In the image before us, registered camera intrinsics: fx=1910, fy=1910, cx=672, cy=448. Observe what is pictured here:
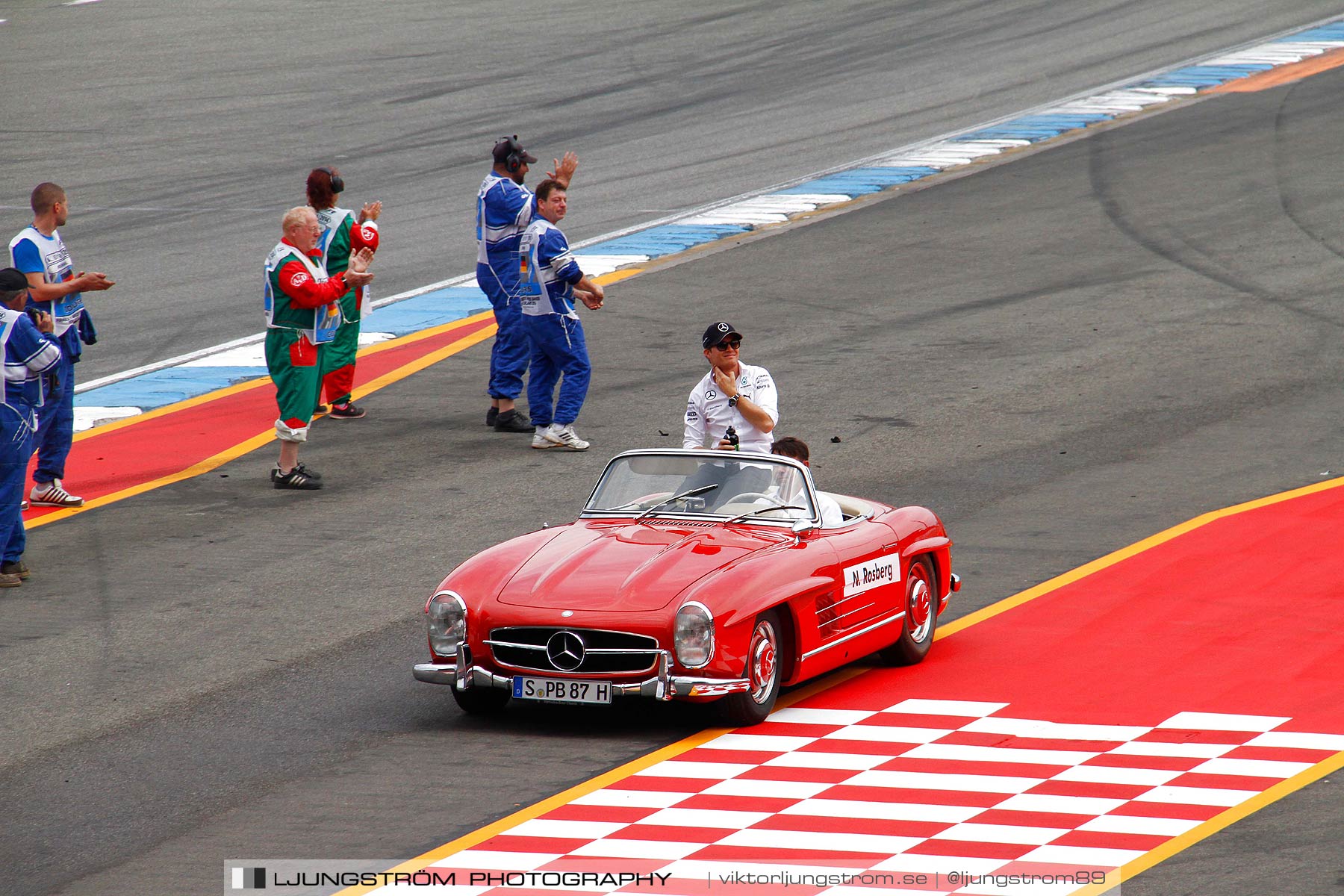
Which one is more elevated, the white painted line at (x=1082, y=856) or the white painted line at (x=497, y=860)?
the white painted line at (x=497, y=860)

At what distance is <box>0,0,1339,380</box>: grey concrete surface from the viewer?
23.3 metres

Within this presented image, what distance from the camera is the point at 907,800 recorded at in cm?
834

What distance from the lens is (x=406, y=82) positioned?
32.4 meters

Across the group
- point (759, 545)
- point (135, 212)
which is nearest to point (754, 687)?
point (759, 545)

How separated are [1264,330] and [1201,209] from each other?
486 centimetres

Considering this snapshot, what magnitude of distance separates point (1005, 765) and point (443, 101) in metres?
24.1

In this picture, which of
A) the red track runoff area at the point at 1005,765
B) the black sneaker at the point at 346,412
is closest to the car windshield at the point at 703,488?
the red track runoff area at the point at 1005,765

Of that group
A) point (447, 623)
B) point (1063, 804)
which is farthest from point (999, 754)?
point (447, 623)

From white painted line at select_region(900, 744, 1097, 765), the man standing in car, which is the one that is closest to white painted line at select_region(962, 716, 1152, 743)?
white painted line at select_region(900, 744, 1097, 765)

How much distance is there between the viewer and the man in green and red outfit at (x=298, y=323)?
547 inches

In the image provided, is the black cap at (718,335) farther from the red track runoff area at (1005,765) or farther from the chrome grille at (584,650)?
the chrome grille at (584,650)

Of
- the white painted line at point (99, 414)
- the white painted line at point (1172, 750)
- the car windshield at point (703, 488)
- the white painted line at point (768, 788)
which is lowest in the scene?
the white painted line at point (1172, 750)

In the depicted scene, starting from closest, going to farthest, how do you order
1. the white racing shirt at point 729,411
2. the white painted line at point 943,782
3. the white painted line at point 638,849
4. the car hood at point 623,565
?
the white painted line at point 638,849
the white painted line at point 943,782
the car hood at point 623,565
the white racing shirt at point 729,411

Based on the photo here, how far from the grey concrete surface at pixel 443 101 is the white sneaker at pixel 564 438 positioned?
5.37 meters
